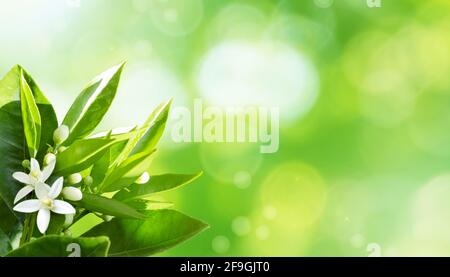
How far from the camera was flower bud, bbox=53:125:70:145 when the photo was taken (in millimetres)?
826

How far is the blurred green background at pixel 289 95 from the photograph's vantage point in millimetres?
1048

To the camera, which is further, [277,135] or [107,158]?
[277,135]

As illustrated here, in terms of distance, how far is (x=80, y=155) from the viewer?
0.80 metres

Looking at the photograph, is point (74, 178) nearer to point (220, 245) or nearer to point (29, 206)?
point (29, 206)

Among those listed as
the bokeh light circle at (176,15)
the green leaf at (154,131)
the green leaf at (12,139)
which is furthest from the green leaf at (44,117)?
the bokeh light circle at (176,15)

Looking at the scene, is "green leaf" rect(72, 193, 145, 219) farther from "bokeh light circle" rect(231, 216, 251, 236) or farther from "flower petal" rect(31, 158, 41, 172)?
"bokeh light circle" rect(231, 216, 251, 236)

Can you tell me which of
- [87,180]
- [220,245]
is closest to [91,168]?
[87,180]

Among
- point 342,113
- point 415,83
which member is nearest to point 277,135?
point 342,113

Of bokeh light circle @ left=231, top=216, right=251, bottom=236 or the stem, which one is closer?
the stem

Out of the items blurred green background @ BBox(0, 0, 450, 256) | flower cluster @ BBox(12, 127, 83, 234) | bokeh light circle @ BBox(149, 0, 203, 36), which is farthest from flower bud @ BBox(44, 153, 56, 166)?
bokeh light circle @ BBox(149, 0, 203, 36)

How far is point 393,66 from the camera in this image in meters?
1.07
